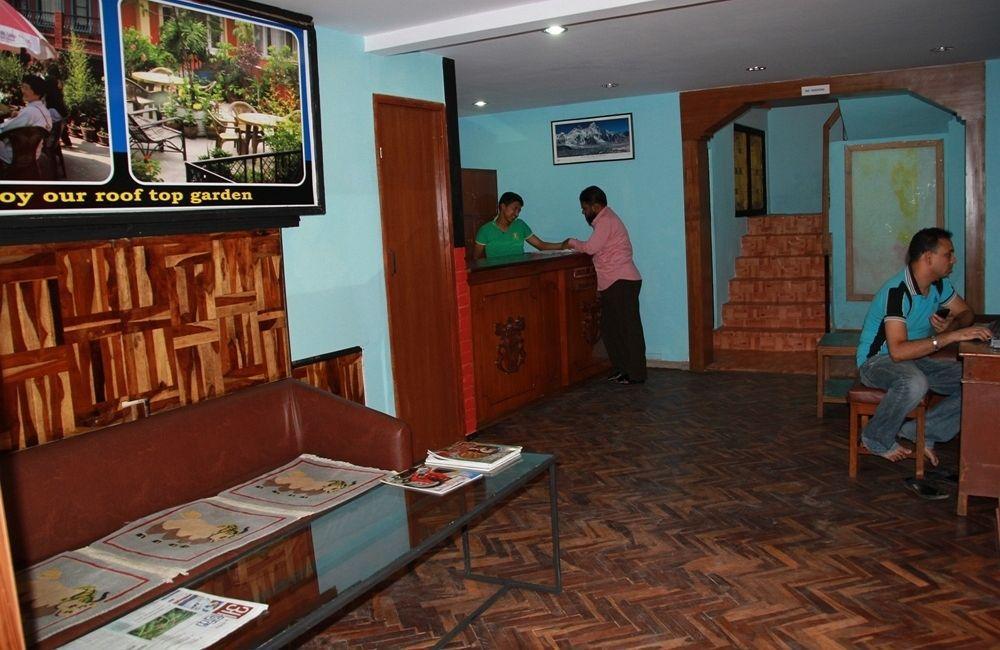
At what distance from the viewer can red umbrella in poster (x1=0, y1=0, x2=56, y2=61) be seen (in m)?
2.68

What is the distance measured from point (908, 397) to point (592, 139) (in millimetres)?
4335

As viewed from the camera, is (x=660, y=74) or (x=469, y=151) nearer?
(x=660, y=74)

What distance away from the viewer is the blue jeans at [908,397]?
4.17 metres

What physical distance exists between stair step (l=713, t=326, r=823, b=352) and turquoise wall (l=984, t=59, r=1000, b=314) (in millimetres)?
1669

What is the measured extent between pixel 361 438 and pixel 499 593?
0.81 m

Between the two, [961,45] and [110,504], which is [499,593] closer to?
[110,504]

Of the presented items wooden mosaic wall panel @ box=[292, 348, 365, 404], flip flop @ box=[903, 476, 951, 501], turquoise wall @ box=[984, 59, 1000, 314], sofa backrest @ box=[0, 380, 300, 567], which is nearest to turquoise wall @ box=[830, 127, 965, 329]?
turquoise wall @ box=[984, 59, 1000, 314]

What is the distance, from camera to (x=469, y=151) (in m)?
8.52

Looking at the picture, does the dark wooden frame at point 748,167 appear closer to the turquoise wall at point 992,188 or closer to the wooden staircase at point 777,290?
the wooden staircase at point 777,290

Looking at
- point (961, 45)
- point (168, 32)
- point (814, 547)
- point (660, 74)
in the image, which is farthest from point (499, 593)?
point (961, 45)

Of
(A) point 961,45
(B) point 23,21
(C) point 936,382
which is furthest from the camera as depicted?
(A) point 961,45

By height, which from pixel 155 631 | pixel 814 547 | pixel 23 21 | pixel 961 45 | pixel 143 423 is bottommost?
pixel 814 547

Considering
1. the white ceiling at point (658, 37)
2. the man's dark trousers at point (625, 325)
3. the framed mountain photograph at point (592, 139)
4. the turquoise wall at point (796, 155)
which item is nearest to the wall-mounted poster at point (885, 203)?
the white ceiling at point (658, 37)

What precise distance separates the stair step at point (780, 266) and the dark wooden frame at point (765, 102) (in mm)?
1134
